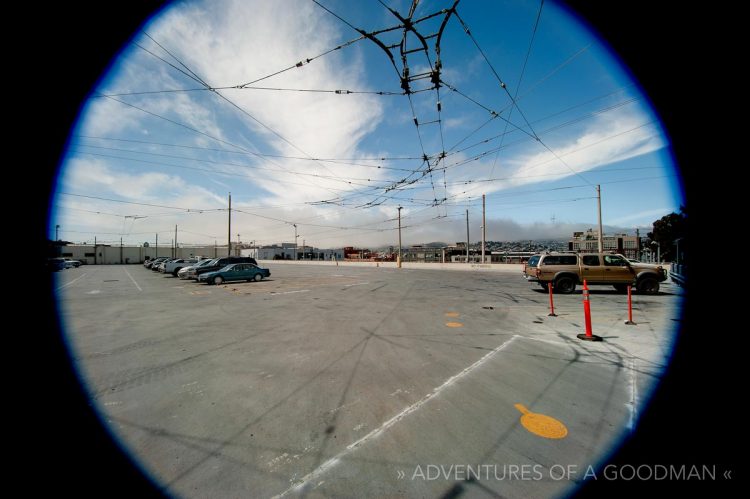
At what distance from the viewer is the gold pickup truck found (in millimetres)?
13250

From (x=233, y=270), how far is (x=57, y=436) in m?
19.1

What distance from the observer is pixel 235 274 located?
68.4ft

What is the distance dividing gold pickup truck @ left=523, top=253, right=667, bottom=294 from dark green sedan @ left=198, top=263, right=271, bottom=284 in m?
19.5

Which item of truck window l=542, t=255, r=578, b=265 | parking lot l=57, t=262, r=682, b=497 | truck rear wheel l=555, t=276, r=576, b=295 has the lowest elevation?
parking lot l=57, t=262, r=682, b=497

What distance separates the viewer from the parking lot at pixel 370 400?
2.51 meters

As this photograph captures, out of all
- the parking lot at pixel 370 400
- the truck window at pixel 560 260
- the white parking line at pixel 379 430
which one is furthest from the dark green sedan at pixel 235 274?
the white parking line at pixel 379 430

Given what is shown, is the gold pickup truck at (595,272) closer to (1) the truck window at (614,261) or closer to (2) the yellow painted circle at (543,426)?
(1) the truck window at (614,261)

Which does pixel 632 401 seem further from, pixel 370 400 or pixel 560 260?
pixel 560 260

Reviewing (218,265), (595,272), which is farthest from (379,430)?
(218,265)

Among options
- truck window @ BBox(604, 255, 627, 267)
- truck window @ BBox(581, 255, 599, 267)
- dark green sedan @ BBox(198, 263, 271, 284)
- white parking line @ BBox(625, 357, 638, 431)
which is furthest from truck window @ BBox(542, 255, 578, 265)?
dark green sedan @ BBox(198, 263, 271, 284)

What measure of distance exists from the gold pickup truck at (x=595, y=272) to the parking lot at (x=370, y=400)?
5.83 meters

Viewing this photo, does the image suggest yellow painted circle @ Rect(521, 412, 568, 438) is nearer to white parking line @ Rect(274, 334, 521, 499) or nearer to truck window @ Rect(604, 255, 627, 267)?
white parking line @ Rect(274, 334, 521, 499)

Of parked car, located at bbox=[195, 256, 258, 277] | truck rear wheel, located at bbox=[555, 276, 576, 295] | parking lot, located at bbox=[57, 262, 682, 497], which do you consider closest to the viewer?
parking lot, located at bbox=[57, 262, 682, 497]

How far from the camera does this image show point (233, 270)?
2072cm
